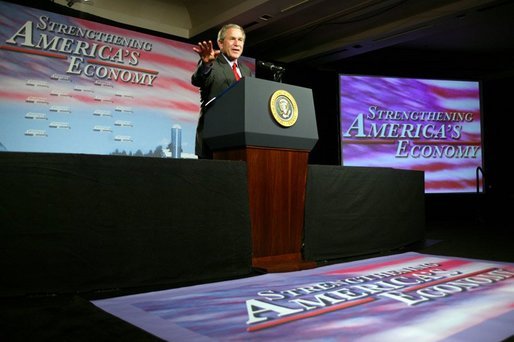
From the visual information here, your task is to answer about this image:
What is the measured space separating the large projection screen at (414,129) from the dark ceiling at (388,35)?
→ 683 mm

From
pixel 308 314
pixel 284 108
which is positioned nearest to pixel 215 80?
pixel 284 108

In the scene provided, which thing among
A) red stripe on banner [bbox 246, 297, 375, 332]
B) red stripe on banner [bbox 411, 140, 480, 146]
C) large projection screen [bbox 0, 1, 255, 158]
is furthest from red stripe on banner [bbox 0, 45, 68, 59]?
red stripe on banner [bbox 411, 140, 480, 146]

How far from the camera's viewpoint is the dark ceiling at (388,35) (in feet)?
15.5

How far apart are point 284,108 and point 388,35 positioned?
4094 mm

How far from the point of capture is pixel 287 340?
3.27ft

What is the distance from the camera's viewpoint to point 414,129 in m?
5.76

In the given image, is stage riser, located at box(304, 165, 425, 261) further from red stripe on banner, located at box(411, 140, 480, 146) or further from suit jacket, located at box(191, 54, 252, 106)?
red stripe on banner, located at box(411, 140, 480, 146)

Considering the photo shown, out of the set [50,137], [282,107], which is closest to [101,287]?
[282,107]

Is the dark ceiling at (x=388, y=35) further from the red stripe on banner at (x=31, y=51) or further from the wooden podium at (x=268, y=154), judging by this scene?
the wooden podium at (x=268, y=154)

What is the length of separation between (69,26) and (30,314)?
3450 millimetres

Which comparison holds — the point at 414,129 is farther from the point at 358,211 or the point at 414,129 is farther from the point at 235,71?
the point at 235,71

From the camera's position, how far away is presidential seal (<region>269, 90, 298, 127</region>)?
1824mm

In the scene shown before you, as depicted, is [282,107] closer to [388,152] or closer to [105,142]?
[105,142]

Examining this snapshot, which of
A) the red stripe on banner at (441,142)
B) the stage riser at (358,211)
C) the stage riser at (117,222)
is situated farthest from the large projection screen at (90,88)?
the red stripe on banner at (441,142)
